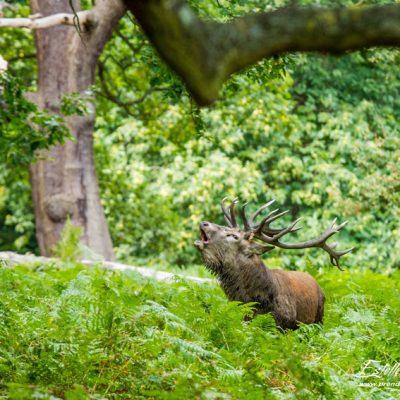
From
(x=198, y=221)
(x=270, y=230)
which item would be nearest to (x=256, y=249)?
A: (x=270, y=230)

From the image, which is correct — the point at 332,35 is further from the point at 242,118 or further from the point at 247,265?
the point at 242,118

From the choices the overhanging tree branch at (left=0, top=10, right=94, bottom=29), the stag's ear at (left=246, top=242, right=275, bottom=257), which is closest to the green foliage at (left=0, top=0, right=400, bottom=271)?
the overhanging tree branch at (left=0, top=10, right=94, bottom=29)

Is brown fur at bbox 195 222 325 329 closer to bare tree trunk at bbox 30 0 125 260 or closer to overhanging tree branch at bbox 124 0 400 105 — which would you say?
overhanging tree branch at bbox 124 0 400 105

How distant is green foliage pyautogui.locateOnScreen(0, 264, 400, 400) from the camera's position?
16.3ft

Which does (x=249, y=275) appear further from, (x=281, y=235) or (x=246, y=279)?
(x=281, y=235)

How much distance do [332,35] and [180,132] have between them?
15163 mm

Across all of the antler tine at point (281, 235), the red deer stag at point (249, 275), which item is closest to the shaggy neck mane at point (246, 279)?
the red deer stag at point (249, 275)

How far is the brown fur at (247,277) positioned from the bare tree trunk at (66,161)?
7.39 metres

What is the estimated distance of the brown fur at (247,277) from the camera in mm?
8180

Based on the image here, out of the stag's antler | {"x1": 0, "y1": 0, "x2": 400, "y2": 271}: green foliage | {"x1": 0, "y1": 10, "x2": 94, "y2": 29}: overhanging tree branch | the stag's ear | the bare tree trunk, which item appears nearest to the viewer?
the stag's ear

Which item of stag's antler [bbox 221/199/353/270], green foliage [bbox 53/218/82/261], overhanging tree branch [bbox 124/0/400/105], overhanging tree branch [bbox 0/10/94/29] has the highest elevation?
overhanging tree branch [bbox 0/10/94/29]

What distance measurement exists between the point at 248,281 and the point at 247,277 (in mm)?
40

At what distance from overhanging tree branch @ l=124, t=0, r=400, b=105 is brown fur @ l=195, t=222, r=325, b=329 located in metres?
4.53

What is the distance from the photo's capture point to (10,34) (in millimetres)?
18750
